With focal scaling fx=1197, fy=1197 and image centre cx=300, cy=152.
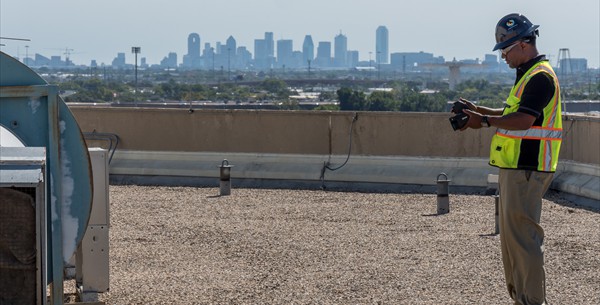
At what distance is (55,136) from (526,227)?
3.11m

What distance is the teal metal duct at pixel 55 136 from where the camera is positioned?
7250 mm

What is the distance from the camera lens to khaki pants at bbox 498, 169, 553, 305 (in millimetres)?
7898

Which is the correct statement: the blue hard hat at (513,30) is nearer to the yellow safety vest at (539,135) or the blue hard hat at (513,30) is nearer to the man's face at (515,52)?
the man's face at (515,52)

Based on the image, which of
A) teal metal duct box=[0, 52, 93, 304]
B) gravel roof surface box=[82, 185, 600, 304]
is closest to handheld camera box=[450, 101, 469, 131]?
gravel roof surface box=[82, 185, 600, 304]

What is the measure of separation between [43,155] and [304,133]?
11288mm

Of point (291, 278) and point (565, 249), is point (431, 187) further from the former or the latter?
point (291, 278)

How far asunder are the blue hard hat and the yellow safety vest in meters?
0.22

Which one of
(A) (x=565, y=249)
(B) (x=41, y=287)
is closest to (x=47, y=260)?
(B) (x=41, y=287)

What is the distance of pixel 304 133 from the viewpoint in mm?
17891

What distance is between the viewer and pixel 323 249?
39.3 feet

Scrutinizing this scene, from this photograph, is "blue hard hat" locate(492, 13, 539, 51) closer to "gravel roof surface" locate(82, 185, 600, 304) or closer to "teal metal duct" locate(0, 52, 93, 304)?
"gravel roof surface" locate(82, 185, 600, 304)

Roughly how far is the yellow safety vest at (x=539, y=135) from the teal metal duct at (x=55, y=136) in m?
2.75

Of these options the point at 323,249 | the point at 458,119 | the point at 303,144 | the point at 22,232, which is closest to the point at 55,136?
the point at 22,232

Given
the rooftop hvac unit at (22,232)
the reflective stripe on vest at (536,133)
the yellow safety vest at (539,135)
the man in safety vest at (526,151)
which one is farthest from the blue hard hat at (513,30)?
the rooftop hvac unit at (22,232)
